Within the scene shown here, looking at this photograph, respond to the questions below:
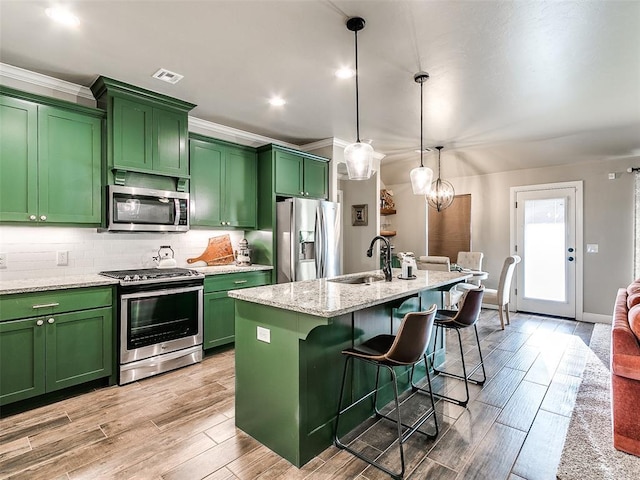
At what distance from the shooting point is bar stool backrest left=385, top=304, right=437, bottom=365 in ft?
5.94

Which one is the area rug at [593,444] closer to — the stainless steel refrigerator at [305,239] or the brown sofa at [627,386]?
the brown sofa at [627,386]

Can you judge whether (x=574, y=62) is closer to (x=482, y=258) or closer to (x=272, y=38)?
(x=272, y=38)

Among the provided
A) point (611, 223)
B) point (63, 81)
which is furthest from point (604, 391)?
point (63, 81)

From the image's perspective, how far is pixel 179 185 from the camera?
3535 millimetres

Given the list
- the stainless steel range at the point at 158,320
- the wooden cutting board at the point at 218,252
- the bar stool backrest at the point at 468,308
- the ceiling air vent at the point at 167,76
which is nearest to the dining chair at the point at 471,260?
the bar stool backrest at the point at 468,308

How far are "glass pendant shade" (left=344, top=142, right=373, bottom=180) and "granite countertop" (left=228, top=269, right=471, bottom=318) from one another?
0.87m

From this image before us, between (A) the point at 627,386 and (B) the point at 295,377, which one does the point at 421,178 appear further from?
(B) the point at 295,377

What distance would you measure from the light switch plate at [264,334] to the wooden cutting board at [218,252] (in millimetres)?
2226

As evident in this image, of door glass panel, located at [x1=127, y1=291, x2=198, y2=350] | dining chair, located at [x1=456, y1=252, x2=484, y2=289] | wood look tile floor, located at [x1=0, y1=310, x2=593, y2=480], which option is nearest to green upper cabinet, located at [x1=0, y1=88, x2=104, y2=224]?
door glass panel, located at [x1=127, y1=291, x2=198, y2=350]

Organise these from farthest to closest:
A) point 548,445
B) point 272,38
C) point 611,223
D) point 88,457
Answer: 1. point 611,223
2. point 272,38
3. point 548,445
4. point 88,457

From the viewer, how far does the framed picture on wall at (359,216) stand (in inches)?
226

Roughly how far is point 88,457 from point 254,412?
0.96 m

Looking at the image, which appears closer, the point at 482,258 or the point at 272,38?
the point at 272,38

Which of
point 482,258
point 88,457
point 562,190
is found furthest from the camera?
point 482,258
